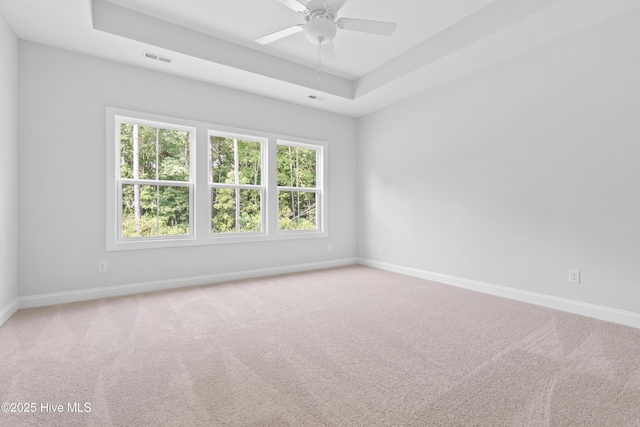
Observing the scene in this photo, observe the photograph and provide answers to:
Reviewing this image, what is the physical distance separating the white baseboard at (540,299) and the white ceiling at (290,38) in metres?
2.62

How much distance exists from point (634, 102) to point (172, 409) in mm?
4103

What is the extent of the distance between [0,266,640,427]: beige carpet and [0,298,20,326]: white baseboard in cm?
10

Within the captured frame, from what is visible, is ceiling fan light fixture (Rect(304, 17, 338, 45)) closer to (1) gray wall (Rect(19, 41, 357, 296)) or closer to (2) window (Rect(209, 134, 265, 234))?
(1) gray wall (Rect(19, 41, 357, 296))

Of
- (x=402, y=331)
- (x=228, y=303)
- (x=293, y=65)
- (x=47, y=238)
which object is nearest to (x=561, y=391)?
(x=402, y=331)

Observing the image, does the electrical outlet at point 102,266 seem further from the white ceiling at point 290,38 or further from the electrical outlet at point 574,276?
the electrical outlet at point 574,276

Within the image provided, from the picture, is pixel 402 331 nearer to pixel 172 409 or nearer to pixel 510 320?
pixel 510 320

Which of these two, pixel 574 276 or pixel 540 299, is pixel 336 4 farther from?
pixel 540 299

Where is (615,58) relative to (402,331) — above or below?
above

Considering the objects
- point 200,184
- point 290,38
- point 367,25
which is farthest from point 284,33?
point 200,184

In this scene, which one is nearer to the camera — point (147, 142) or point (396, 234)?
point (147, 142)

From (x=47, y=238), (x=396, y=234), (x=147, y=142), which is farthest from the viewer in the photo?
(x=396, y=234)

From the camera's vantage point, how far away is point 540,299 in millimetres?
3182

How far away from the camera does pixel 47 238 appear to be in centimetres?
314

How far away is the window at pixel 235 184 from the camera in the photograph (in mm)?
4258
